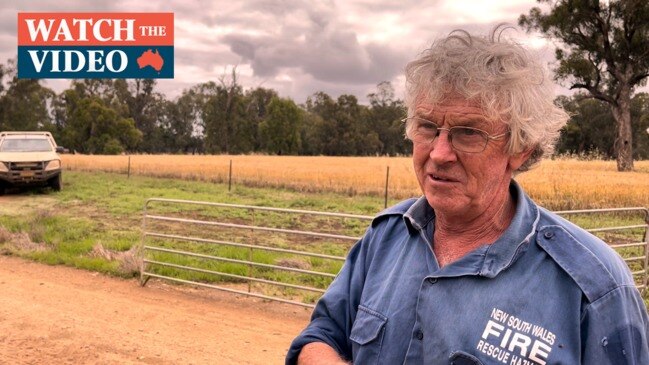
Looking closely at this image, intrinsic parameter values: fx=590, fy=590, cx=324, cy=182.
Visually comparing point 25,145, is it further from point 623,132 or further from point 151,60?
point 623,132

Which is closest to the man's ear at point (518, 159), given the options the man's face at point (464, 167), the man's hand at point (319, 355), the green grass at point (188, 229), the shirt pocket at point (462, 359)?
the man's face at point (464, 167)

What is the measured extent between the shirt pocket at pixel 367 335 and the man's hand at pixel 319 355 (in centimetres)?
6

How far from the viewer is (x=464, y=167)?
165 cm

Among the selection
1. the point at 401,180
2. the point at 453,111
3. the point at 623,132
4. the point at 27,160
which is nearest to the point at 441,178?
the point at 453,111

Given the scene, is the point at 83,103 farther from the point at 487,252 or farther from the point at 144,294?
the point at 487,252

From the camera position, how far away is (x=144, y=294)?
289 inches

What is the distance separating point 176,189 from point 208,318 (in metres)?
15.3

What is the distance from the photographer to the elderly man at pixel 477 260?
1377 millimetres

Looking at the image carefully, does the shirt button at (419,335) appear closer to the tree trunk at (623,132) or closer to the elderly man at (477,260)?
the elderly man at (477,260)

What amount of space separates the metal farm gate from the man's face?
285 centimetres

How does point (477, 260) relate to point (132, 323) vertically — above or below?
above

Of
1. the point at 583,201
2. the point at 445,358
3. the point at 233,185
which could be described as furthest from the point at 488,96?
the point at 233,185

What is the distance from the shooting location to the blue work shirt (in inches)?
53.6

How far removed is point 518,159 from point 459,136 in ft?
0.63
